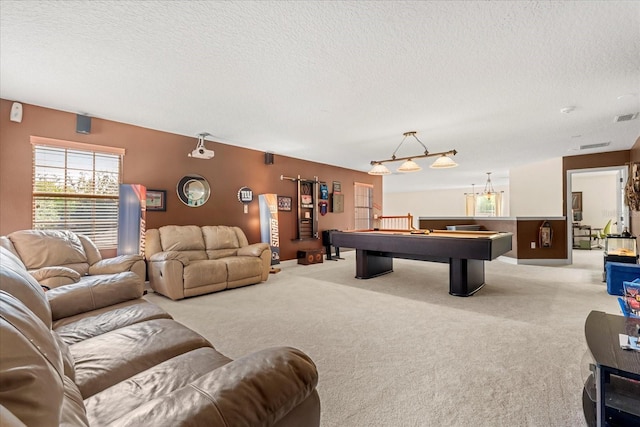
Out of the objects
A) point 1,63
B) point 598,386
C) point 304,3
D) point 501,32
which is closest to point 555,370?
point 598,386

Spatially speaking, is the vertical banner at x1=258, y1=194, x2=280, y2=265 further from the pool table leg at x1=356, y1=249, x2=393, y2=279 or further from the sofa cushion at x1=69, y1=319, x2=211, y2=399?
the sofa cushion at x1=69, y1=319, x2=211, y2=399

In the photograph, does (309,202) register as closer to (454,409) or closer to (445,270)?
(445,270)

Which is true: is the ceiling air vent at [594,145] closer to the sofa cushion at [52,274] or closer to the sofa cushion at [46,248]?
the sofa cushion at [52,274]

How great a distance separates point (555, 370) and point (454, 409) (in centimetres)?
93

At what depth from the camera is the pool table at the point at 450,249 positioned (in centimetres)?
357

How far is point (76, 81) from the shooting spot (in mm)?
2875

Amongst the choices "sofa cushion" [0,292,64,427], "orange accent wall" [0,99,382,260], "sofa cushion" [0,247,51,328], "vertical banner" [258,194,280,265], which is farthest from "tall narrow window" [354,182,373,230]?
"sofa cushion" [0,292,64,427]

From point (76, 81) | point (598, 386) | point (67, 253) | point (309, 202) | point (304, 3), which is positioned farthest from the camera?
point (309, 202)

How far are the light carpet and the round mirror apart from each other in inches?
61.0

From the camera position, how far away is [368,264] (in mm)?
4891

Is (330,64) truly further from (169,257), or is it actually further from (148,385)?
(169,257)

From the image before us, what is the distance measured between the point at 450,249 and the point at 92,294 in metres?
3.62

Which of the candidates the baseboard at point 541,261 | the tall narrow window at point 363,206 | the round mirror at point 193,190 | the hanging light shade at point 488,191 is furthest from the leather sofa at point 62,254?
the hanging light shade at point 488,191

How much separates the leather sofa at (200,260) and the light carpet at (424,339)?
170 millimetres
